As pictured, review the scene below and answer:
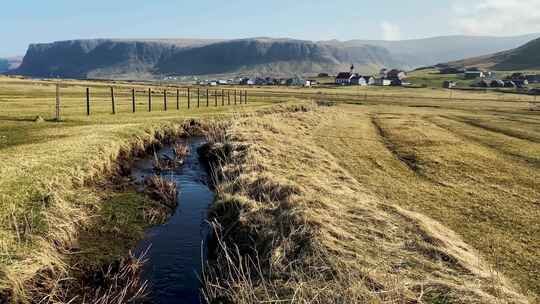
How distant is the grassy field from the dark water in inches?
32.9

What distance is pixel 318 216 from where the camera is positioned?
13758 millimetres

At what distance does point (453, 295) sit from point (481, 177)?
15253 mm

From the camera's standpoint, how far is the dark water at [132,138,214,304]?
40.4 ft

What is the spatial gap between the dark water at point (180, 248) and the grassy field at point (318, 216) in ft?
2.74

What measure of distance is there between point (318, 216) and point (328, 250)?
2.04m

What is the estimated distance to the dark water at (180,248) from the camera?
1233 cm

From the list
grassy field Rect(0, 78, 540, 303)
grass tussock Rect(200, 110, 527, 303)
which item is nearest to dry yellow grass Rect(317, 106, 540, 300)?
grassy field Rect(0, 78, 540, 303)

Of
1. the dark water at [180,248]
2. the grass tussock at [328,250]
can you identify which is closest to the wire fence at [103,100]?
the dark water at [180,248]

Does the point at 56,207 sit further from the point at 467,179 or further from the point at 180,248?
the point at 467,179

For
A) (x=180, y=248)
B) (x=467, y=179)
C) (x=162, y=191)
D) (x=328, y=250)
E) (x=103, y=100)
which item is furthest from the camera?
(x=103, y=100)

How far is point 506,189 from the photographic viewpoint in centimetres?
2067

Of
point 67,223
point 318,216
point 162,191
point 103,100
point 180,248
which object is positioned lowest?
point 180,248

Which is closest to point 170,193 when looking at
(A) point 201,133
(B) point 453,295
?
(B) point 453,295

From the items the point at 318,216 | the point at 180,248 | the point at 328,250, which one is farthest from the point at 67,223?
the point at 328,250
